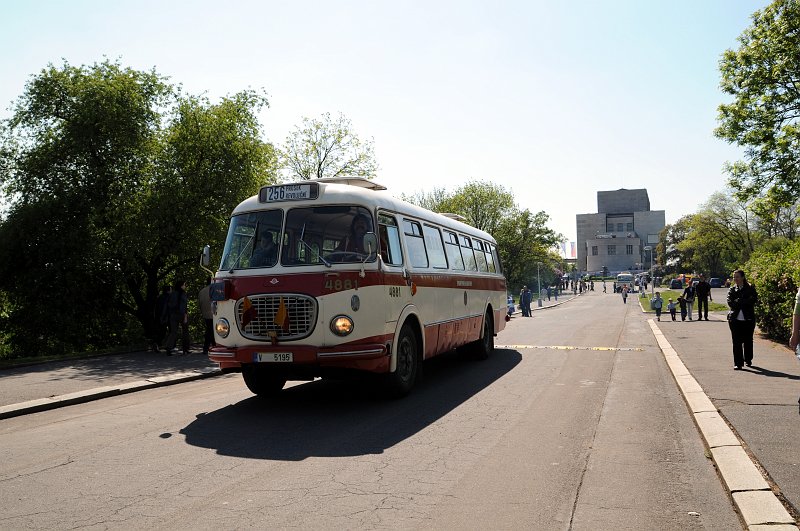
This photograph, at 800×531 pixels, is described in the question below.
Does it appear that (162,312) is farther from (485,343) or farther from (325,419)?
(325,419)

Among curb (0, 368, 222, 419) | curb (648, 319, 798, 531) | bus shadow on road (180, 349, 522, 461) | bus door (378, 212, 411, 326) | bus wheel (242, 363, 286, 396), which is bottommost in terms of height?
curb (0, 368, 222, 419)

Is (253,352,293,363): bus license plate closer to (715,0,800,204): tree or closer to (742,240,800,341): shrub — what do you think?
(742,240,800,341): shrub

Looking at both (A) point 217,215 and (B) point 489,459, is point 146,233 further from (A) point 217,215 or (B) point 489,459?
(B) point 489,459

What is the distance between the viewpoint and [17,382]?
1162cm

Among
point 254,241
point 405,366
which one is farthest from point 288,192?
point 405,366

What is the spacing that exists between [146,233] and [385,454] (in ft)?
62.6

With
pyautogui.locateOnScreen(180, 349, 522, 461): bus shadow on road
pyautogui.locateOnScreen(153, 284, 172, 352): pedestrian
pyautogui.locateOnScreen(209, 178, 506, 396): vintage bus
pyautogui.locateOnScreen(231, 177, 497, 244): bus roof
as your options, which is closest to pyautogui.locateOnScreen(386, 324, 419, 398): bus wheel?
pyautogui.locateOnScreen(209, 178, 506, 396): vintage bus

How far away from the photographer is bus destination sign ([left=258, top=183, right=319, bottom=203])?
9.09 meters

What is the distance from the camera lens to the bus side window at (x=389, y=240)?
30.3ft

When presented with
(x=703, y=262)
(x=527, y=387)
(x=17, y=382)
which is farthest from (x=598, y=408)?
(x=703, y=262)

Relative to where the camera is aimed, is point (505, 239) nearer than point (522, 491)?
No

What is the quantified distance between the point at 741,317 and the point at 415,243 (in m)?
6.05

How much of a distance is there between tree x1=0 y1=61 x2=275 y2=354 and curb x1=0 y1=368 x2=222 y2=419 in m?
11.7

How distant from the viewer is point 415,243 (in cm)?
1069
